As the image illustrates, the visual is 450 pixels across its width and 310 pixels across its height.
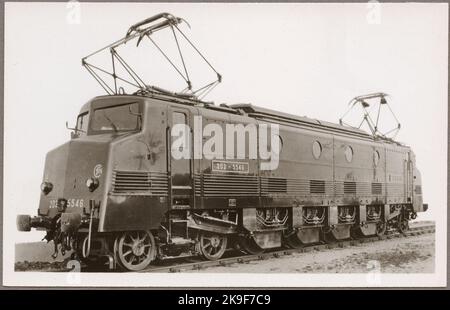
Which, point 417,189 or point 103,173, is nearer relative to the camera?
point 103,173

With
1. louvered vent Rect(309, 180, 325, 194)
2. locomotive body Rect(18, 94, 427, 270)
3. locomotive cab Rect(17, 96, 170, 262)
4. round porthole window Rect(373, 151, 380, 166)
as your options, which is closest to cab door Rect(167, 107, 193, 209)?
locomotive body Rect(18, 94, 427, 270)

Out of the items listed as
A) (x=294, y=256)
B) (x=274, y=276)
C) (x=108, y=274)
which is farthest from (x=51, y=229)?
(x=294, y=256)

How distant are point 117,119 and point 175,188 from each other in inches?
82.3

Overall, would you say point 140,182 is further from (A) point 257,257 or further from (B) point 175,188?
(A) point 257,257

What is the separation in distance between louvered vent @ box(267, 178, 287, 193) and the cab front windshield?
453 cm

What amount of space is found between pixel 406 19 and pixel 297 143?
4.70 m

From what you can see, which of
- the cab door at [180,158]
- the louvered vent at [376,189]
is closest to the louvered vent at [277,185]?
the cab door at [180,158]

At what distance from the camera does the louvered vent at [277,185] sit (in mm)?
15570

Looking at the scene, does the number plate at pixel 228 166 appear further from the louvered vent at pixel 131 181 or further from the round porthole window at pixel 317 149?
the round porthole window at pixel 317 149

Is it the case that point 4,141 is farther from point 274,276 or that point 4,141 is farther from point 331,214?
point 331,214

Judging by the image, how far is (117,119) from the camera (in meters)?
13.1

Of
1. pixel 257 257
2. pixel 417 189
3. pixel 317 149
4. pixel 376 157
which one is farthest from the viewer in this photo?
pixel 417 189

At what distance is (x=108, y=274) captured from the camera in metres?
12.2

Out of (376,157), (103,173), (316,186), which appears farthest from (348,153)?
(103,173)
